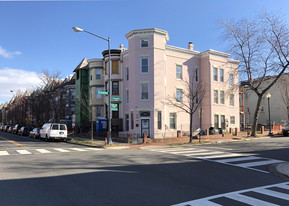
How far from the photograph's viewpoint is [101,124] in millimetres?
33844

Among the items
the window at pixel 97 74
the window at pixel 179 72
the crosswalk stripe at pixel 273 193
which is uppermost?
the window at pixel 97 74

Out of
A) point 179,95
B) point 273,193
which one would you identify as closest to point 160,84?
point 179,95

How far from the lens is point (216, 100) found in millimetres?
33188

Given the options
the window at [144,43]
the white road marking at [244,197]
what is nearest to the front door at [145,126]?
the window at [144,43]

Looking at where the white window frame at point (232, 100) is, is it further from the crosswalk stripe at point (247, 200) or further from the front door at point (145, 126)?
the crosswalk stripe at point (247, 200)

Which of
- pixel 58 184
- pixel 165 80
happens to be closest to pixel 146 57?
pixel 165 80

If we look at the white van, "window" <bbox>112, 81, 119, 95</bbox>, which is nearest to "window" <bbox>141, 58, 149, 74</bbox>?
"window" <bbox>112, 81, 119, 95</bbox>

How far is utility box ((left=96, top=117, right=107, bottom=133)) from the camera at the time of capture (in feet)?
110

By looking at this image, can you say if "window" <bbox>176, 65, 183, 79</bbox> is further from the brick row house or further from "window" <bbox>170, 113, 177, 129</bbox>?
"window" <bbox>170, 113, 177, 129</bbox>

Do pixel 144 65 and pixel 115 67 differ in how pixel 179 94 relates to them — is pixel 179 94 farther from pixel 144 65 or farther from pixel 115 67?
pixel 115 67

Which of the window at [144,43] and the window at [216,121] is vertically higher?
the window at [144,43]

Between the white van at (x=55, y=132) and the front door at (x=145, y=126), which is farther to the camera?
the front door at (x=145, y=126)

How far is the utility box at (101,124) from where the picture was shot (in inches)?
1319

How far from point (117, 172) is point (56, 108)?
34239 mm
